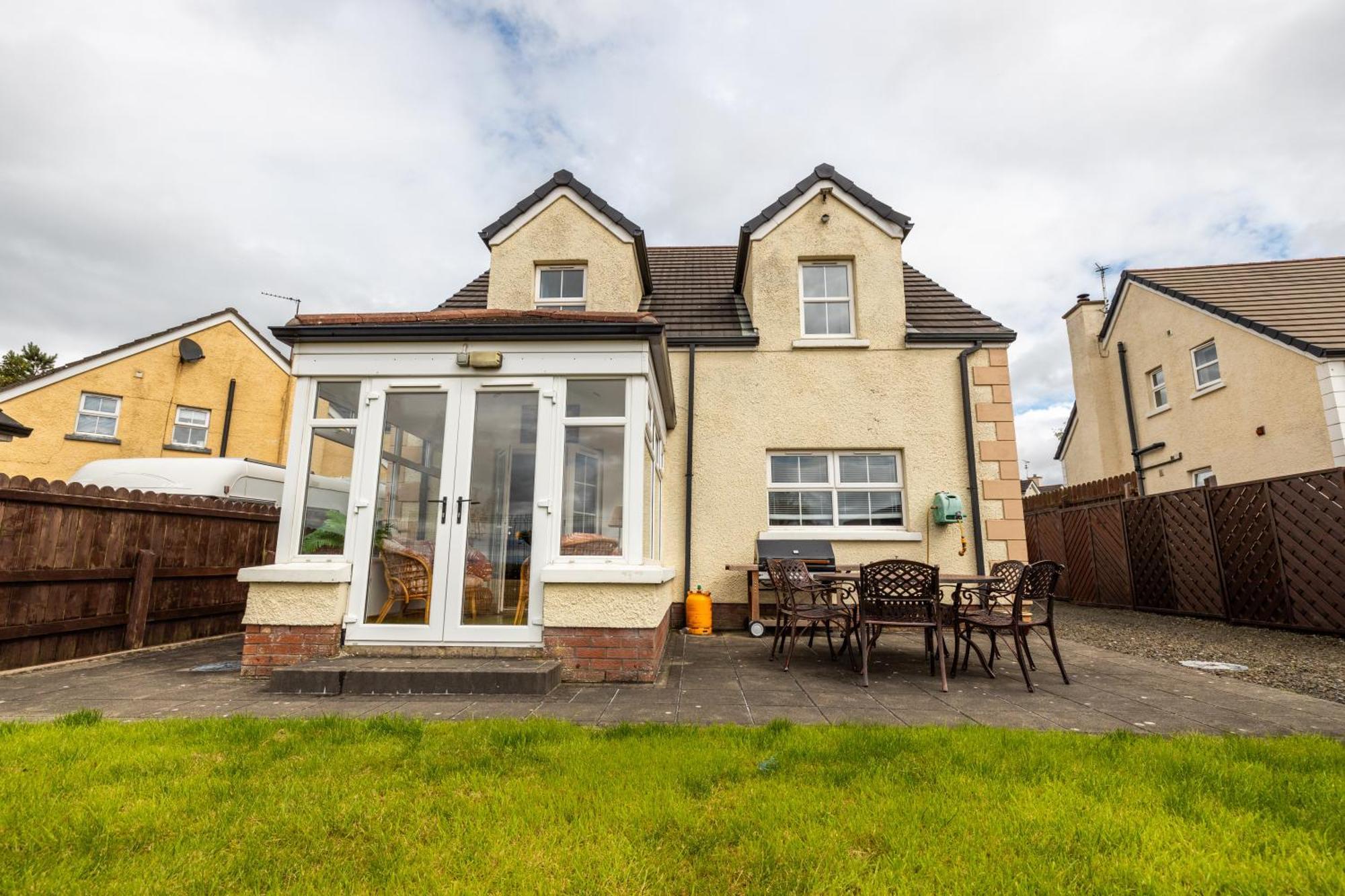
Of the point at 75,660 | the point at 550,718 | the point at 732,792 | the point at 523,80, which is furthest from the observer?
the point at 523,80

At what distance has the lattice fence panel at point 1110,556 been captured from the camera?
35.3 ft

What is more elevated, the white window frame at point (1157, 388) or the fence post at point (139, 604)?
the white window frame at point (1157, 388)

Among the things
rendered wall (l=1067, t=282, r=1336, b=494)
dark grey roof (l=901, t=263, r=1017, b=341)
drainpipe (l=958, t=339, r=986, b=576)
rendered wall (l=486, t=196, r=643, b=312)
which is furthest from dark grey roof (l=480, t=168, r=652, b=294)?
rendered wall (l=1067, t=282, r=1336, b=494)

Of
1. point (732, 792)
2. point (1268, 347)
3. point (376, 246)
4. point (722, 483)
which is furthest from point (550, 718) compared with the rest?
point (1268, 347)

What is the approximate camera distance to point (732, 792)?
239 cm

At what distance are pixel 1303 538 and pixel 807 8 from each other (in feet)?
29.7

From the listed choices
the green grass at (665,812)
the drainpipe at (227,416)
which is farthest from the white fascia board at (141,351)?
the green grass at (665,812)

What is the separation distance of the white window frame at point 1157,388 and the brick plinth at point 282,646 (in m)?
18.0

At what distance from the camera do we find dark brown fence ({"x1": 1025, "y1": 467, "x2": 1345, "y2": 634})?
7.13 meters

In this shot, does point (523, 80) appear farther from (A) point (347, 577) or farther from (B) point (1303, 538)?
(B) point (1303, 538)

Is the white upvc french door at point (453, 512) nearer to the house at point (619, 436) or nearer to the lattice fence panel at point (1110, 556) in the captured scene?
the house at point (619, 436)

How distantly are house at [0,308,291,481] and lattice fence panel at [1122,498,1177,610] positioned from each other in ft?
69.4

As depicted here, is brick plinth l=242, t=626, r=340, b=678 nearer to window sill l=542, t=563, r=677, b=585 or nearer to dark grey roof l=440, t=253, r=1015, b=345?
window sill l=542, t=563, r=677, b=585

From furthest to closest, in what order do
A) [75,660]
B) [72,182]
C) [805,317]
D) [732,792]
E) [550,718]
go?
1. [72,182]
2. [805,317]
3. [75,660]
4. [550,718]
5. [732,792]
